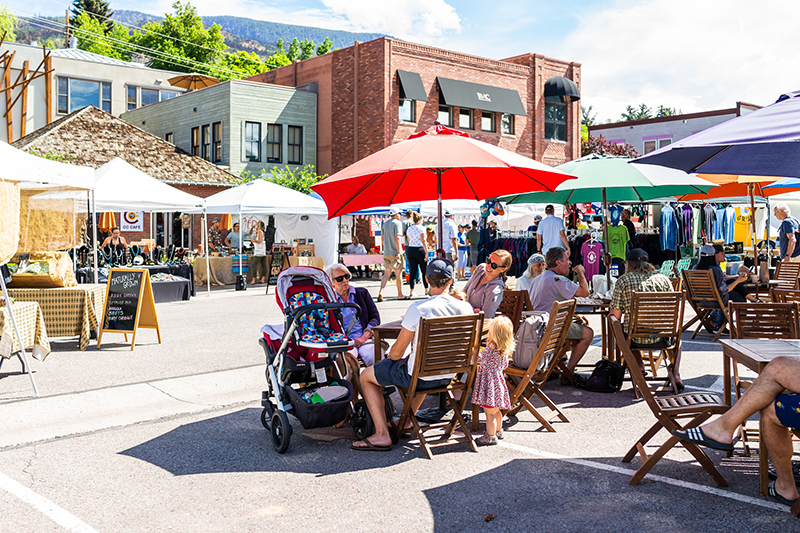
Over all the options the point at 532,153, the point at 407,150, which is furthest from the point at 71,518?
the point at 532,153

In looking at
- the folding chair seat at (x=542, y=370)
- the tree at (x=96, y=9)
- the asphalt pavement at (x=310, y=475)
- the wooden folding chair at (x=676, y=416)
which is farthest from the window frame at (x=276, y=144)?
the tree at (x=96, y=9)

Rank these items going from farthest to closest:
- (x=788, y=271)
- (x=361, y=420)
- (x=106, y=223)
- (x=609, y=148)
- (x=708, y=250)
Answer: (x=609, y=148)
(x=106, y=223)
(x=788, y=271)
(x=708, y=250)
(x=361, y=420)

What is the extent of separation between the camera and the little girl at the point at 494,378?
5.53 meters

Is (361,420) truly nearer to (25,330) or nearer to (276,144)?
(25,330)

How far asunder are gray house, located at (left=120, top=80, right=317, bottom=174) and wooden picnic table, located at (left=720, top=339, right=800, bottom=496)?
28217 mm

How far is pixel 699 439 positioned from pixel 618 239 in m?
13.3

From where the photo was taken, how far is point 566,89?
3506 cm

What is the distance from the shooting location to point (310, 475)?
16.0 feet

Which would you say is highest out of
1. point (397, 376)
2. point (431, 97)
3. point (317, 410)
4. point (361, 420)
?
point (431, 97)

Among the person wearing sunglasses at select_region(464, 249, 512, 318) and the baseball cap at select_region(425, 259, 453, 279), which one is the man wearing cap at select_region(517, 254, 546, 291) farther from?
the baseball cap at select_region(425, 259, 453, 279)

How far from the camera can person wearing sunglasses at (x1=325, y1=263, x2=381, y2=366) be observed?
6441 mm

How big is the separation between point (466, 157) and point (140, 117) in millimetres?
36201

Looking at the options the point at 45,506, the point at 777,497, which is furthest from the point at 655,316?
the point at 45,506

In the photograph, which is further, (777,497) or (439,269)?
(439,269)
